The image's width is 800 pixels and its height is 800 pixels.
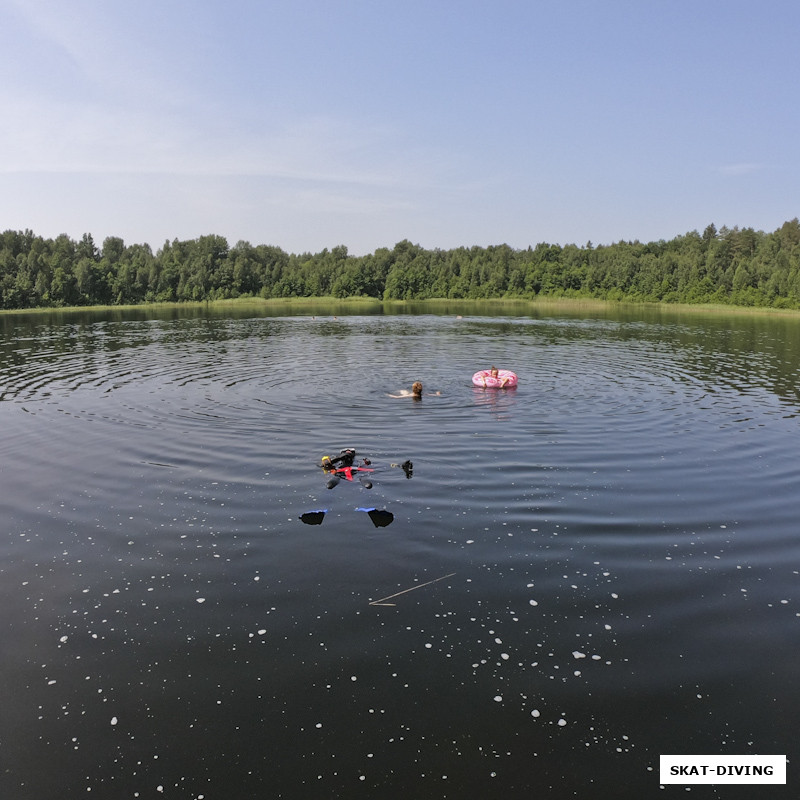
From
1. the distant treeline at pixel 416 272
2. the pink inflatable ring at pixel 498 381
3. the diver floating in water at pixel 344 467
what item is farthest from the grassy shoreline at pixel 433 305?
the diver floating in water at pixel 344 467

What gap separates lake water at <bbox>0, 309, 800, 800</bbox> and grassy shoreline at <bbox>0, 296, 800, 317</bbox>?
93.5 m

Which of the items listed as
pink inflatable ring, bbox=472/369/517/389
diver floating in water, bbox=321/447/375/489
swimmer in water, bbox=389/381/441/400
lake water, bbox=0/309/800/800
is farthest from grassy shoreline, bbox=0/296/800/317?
diver floating in water, bbox=321/447/375/489

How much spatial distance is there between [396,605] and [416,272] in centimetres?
17561

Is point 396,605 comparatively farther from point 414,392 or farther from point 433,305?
point 433,305

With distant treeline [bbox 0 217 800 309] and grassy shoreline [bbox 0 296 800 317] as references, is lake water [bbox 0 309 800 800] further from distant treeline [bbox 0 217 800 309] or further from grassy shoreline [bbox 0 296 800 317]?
distant treeline [bbox 0 217 800 309]

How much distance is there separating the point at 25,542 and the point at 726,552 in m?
13.2

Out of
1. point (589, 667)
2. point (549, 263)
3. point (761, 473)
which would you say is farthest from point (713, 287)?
point (589, 667)

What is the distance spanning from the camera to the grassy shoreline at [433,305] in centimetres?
10458

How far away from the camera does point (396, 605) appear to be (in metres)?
8.62

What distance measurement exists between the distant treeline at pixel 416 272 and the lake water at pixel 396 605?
109 metres

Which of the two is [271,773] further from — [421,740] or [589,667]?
[589,667]

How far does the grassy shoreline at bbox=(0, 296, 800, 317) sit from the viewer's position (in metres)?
105

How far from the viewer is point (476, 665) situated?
735 centimetres

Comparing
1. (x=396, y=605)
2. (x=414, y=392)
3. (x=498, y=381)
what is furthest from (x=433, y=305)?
(x=396, y=605)
